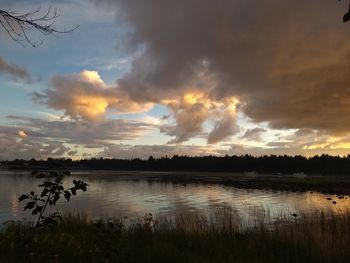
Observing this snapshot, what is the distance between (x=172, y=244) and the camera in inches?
504

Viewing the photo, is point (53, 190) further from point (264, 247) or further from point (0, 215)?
point (0, 215)

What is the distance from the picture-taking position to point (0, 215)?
29.7 metres

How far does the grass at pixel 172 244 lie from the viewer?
7902 millimetres

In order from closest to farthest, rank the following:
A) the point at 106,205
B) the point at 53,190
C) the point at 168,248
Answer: the point at 53,190, the point at 168,248, the point at 106,205

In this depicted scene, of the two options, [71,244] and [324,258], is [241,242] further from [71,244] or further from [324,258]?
[71,244]

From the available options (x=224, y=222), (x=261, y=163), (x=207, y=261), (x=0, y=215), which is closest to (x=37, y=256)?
(x=207, y=261)

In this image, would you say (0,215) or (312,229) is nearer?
(312,229)

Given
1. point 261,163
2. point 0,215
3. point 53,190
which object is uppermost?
point 261,163

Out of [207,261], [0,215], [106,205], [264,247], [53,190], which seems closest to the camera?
[53,190]

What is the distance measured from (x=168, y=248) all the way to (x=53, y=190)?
4.36m

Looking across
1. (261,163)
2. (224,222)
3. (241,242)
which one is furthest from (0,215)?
(261,163)

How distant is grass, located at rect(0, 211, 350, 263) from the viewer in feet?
25.9

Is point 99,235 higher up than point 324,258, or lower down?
higher up

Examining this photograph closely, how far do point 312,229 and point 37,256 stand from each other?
1088 cm
